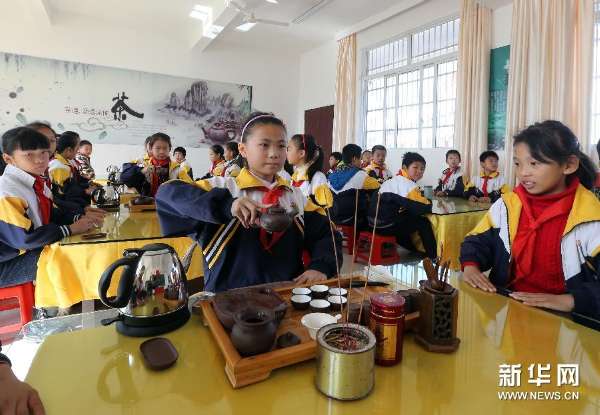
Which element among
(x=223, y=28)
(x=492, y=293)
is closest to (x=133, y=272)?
(x=492, y=293)

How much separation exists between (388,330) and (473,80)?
584 cm

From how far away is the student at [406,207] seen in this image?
11.4 feet

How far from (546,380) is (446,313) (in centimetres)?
22

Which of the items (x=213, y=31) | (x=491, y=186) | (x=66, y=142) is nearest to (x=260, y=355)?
(x=66, y=142)

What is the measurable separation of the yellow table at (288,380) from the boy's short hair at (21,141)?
1.62 metres

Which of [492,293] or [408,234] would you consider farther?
[408,234]

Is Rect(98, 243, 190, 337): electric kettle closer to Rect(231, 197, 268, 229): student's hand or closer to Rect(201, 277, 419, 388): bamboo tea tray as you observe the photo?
Rect(201, 277, 419, 388): bamboo tea tray

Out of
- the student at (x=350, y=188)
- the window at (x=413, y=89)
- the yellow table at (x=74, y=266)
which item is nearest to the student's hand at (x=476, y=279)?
the yellow table at (x=74, y=266)

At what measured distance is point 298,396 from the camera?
0.66m

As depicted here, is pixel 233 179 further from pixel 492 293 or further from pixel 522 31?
pixel 522 31

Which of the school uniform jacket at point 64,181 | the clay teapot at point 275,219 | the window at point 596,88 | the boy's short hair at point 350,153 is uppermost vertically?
the window at point 596,88

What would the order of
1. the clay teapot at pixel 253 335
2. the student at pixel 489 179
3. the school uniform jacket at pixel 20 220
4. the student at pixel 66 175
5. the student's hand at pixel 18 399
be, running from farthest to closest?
1. the student at pixel 489 179
2. the student at pixel 66 175
3. the school uniform jacket at pixel 20 220
4. the clay teapot at pixel 253 335
5. the student's hand at pixel 18 399

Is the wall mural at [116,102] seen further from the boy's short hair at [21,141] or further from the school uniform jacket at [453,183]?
the boy's short hair at [21,141]

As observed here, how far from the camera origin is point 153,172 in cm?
360
